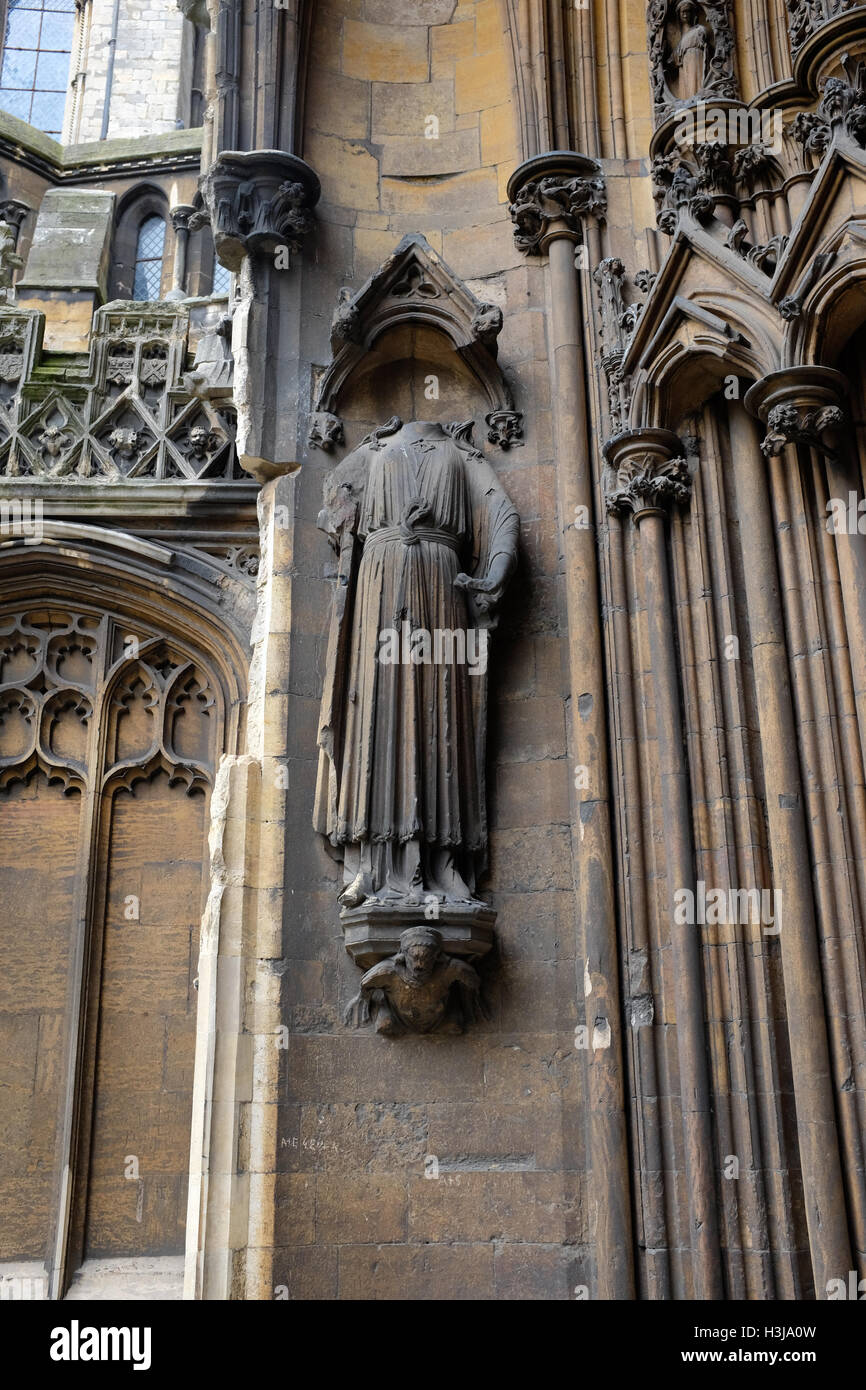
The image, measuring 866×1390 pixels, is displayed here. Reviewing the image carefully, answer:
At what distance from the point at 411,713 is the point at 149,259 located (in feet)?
25.4

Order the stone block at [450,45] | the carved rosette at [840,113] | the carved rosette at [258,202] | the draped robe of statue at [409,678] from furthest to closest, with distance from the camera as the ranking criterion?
the stone block at [450,45], the carved rosette at [258,202], the draped robe of statue at [409,678], the carved rosette at [840,113]

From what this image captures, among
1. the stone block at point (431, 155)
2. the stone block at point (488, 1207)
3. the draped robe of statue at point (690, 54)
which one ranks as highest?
the stone block at point (431, 155)

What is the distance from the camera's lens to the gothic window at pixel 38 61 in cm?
1420

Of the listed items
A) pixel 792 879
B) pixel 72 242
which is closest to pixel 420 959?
pixel 792 879

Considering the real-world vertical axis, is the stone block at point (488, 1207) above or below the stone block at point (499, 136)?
below

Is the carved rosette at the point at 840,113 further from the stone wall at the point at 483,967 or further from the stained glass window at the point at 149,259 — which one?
the stained glass window at the point at 149,259

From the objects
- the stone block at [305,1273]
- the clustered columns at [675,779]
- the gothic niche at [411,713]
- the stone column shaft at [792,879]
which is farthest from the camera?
the gothic niche at [411,713]

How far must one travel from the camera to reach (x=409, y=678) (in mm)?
5855

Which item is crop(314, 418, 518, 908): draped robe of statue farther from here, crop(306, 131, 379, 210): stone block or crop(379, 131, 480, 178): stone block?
crop(379, 131, 480, 178): stone block

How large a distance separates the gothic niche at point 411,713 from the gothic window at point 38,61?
33.1 ft

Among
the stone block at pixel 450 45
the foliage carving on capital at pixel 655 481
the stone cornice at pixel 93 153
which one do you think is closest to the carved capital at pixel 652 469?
the foliage carving on capital at pixel 655 481

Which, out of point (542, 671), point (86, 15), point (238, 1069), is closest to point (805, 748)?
point (542, 671)

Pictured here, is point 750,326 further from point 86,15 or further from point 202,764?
point 86,15

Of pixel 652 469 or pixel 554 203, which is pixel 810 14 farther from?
pixel 652 469
